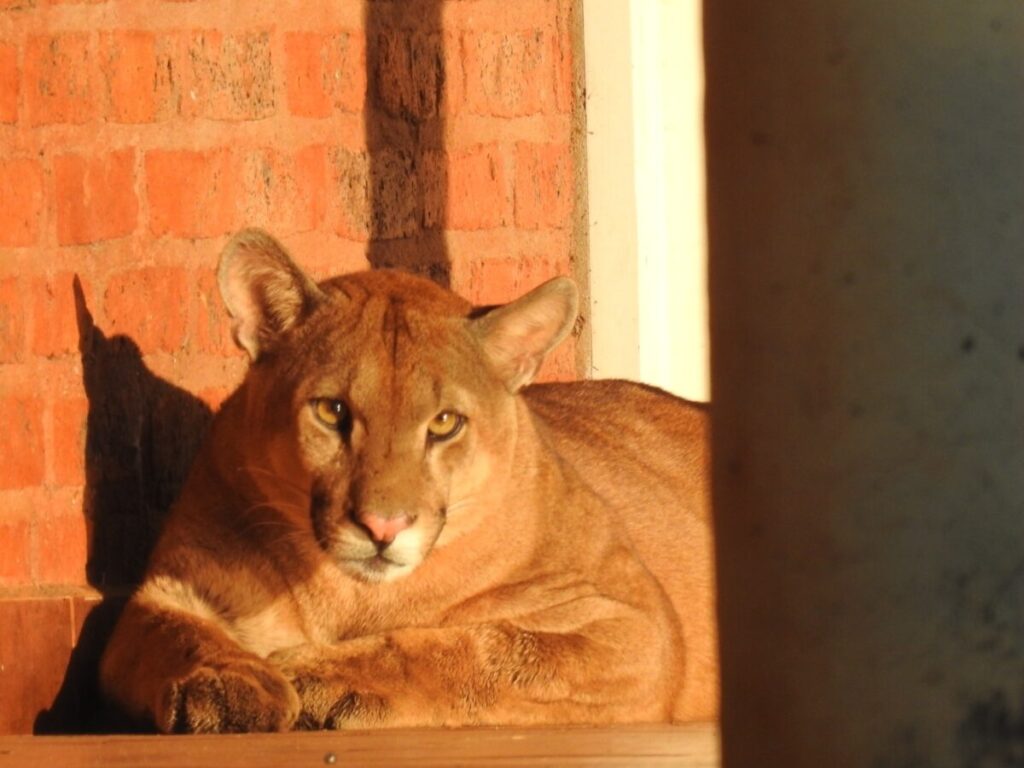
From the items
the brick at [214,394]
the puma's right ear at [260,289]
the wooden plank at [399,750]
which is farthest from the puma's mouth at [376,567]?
the brick at [214,394]

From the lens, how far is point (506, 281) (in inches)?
194

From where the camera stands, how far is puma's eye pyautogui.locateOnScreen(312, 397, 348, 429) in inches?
145

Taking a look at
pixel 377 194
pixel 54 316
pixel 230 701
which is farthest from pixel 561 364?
pixel 230 701

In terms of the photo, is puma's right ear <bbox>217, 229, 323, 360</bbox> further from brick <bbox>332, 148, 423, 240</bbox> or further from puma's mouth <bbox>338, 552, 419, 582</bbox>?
brick <bbox>332, 148, 423, 240</bbox>

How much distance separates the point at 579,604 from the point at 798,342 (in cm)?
250

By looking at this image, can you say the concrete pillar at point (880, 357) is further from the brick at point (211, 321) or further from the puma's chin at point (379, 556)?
the brick at point (211, 321)

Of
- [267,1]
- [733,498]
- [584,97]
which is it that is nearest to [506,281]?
[584,97]

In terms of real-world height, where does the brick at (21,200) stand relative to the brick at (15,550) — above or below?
above

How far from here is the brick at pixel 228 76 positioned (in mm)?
4738

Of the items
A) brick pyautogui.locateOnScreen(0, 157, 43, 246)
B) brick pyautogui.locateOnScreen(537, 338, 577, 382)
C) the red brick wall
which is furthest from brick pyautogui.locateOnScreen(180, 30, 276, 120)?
brick pyautogui.locateOnScreen(537, 338, 577, 382)

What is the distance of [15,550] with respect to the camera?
15.0ft

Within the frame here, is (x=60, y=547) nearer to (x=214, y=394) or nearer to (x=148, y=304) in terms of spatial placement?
(x=214, y=394)

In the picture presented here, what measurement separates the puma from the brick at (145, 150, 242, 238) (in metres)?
0.76

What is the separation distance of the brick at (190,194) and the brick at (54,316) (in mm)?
287
